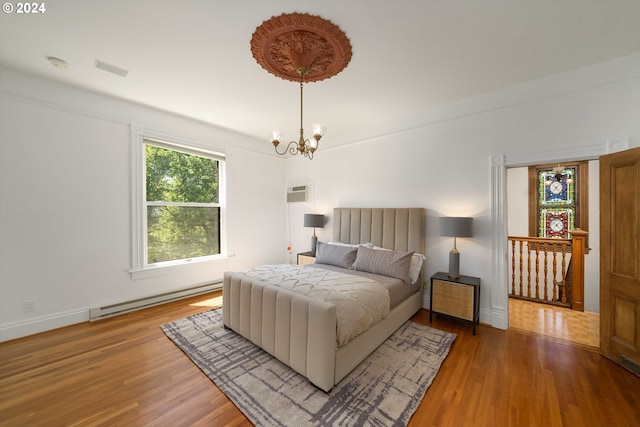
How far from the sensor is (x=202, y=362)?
7.20 ft

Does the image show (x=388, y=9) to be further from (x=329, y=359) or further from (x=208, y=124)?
(x=208, y=124)

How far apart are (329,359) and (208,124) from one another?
3958 mm

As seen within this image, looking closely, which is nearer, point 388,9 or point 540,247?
point 388,9

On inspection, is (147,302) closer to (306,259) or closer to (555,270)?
(306,259)

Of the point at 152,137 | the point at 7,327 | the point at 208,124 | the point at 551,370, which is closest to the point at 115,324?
the point at 7,327

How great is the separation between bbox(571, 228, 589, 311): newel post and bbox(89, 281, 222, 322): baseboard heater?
218 inches

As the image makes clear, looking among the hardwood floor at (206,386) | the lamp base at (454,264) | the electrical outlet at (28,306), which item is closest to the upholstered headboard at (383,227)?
the lamp base at (454,264)

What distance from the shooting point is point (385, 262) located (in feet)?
10.0

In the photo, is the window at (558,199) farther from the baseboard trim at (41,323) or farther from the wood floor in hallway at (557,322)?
the baseboard trim at (41,323)

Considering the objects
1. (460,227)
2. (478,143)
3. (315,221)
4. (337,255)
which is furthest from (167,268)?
(478,143)

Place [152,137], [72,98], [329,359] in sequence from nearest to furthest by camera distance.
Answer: [329,359] < [72,98] < [152,137]

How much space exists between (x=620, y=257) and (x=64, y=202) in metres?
5.88

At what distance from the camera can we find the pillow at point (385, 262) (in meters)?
2.97

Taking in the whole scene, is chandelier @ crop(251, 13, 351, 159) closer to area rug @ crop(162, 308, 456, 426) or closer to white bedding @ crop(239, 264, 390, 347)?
white bedding @ crop(239, 264, 390, 347)
